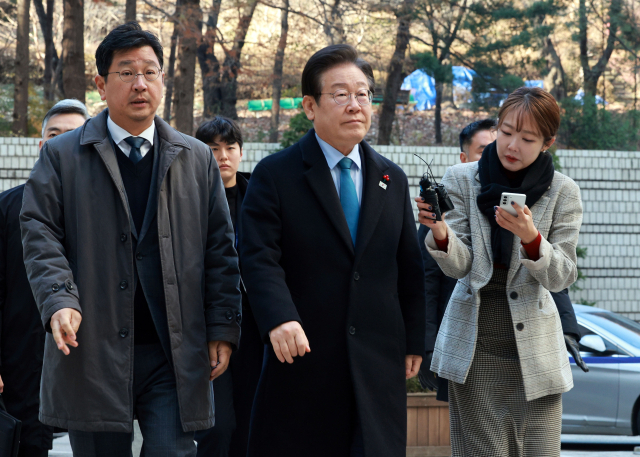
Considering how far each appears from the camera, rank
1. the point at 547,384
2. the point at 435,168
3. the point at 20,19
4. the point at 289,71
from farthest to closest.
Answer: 1. the point at 289,71
2. the point at 20,19
3. the point at 435,168
4. the point at 547,384

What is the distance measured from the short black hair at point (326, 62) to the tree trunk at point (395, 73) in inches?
718

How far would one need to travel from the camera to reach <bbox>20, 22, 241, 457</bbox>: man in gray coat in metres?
2.77

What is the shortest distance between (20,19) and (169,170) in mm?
18097

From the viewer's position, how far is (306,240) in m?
2.96

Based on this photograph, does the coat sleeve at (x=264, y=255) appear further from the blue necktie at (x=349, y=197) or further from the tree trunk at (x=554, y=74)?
the tree trunk at (x=554, y=74)

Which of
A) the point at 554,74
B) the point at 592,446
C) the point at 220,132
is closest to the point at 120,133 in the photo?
the point at 220,132

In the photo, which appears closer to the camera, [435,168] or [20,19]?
[435,168]

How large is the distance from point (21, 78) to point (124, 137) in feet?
54.7

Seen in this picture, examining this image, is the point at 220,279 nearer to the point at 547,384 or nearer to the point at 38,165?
the point at 38,165

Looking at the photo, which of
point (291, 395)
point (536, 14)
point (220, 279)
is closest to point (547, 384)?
point (291, 395)

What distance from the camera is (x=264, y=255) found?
9.47 ft

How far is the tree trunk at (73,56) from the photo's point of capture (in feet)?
39.9

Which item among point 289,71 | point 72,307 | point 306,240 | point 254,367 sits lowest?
point 254,367

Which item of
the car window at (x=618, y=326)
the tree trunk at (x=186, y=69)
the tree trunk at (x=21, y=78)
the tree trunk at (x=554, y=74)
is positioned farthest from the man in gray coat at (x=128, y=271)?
the tree trunk at (x=554, y=74)
